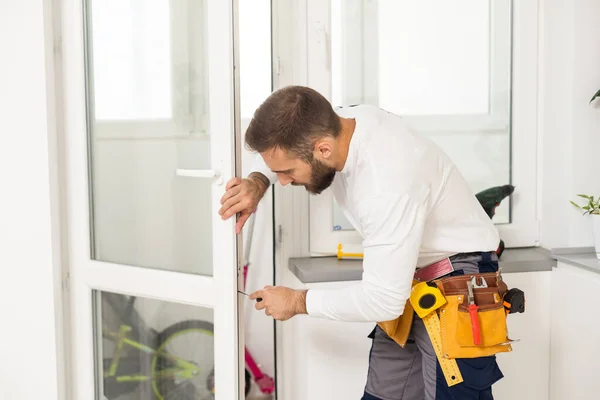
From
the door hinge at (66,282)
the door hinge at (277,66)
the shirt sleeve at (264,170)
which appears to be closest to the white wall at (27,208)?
the door hinge at (66,282)

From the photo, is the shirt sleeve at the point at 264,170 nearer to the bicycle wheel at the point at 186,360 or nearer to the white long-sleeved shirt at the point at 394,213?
the white long-sleeved shirt at the point at 394,213

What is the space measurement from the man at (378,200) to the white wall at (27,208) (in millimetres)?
670

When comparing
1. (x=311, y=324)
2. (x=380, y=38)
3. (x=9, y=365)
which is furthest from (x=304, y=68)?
(x=9, y=365)

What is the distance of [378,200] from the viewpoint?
1544mm

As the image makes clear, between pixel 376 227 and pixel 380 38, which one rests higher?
pixel 380 38

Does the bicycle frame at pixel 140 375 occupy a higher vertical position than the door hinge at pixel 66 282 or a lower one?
lower

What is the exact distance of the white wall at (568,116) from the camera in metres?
2.35

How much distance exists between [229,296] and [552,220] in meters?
1.31

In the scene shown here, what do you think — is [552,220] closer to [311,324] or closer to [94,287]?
[311,324]

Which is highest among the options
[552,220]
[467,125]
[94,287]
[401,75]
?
[401,75]

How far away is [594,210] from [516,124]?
405 mm

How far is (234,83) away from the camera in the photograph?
168cm

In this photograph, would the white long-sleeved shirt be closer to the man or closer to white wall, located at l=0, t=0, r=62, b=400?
the man

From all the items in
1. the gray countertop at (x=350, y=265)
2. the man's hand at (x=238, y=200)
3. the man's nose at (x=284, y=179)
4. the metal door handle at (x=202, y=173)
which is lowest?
the gray countertop at (x=350, y=265)
